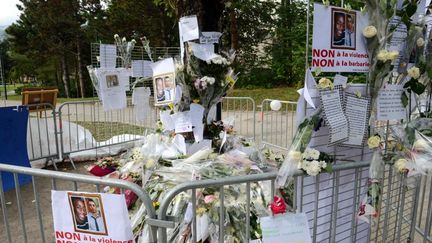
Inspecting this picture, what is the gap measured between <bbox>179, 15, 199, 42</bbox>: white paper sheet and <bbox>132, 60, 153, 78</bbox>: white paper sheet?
54.5 inches

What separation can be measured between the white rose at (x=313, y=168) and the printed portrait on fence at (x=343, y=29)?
2.01 ft

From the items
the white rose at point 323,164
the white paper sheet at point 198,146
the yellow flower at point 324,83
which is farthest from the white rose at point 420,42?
the white paper sheet at point 198,146

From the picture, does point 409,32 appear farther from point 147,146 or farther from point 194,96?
point 147,146

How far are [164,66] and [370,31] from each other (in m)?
1.87

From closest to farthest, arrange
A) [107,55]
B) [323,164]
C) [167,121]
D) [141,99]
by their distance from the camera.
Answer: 1. [323,164]
2. [167,121]
3. [107,55]
4. [141,99]

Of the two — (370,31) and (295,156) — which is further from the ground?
(370,31)

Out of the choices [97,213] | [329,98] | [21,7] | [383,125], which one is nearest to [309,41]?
[329,98]

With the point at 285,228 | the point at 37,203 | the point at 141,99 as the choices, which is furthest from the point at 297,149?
the point at 141,99

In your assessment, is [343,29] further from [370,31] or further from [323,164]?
[323,164]

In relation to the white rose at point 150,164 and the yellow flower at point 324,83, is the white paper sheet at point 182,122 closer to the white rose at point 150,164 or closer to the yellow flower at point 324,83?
the white rose at point 150,164

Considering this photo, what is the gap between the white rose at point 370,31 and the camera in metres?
1.85

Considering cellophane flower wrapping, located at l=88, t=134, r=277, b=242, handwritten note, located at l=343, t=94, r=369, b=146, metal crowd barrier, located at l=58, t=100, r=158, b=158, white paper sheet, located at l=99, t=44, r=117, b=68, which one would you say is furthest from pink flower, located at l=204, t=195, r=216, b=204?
metal crowd barrier, located at l=58, t=100, r=158, b=158

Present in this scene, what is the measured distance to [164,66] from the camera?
3240mm

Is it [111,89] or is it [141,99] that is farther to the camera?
[141,99]
